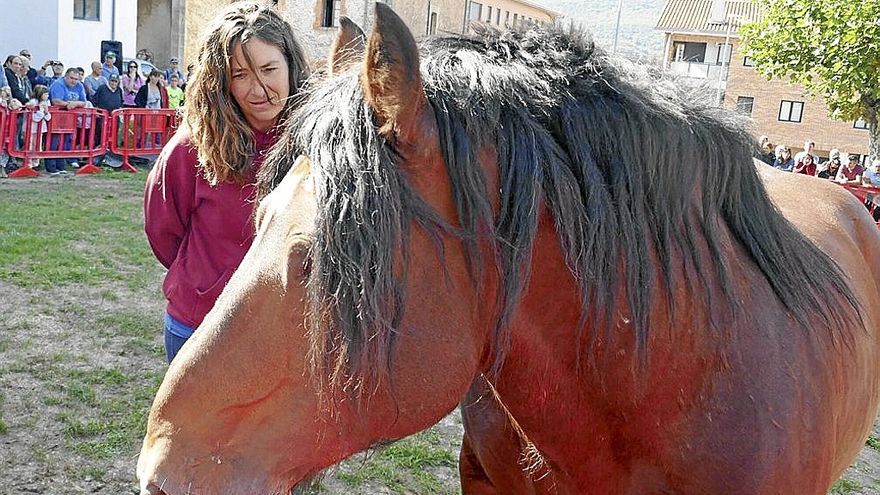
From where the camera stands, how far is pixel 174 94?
Result: 16609mm

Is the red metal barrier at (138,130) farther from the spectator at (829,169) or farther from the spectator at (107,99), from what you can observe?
the spectator at (829,169)

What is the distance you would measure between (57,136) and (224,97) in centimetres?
1132

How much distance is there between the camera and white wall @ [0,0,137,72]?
80.7ft

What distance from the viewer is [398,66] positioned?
4.29ft

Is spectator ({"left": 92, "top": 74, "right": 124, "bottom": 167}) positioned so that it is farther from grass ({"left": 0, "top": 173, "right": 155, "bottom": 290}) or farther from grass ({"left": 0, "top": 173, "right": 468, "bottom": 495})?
grass ({"left": 0, "top": 173, "right": 468, "bottom": 495})

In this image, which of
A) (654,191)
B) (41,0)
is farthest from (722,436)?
(41,0)

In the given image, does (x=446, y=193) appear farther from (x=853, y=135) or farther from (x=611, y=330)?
(x=853, y=135)

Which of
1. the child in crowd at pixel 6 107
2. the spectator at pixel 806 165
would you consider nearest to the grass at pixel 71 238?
the child in crowd at pixel 6 107

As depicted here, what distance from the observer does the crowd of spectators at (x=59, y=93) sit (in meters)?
11.9

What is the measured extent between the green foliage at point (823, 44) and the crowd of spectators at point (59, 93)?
11.8 metres

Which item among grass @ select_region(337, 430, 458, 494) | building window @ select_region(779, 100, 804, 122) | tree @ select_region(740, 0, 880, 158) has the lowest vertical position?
grass @ select_region(337, 430, 458, 494)

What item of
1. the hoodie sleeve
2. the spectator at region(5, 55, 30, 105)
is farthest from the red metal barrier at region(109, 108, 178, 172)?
the hoodie sleeve

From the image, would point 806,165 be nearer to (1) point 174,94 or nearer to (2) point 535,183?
(1) point 174,94

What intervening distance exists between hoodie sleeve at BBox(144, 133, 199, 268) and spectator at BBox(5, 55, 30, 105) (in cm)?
1151
